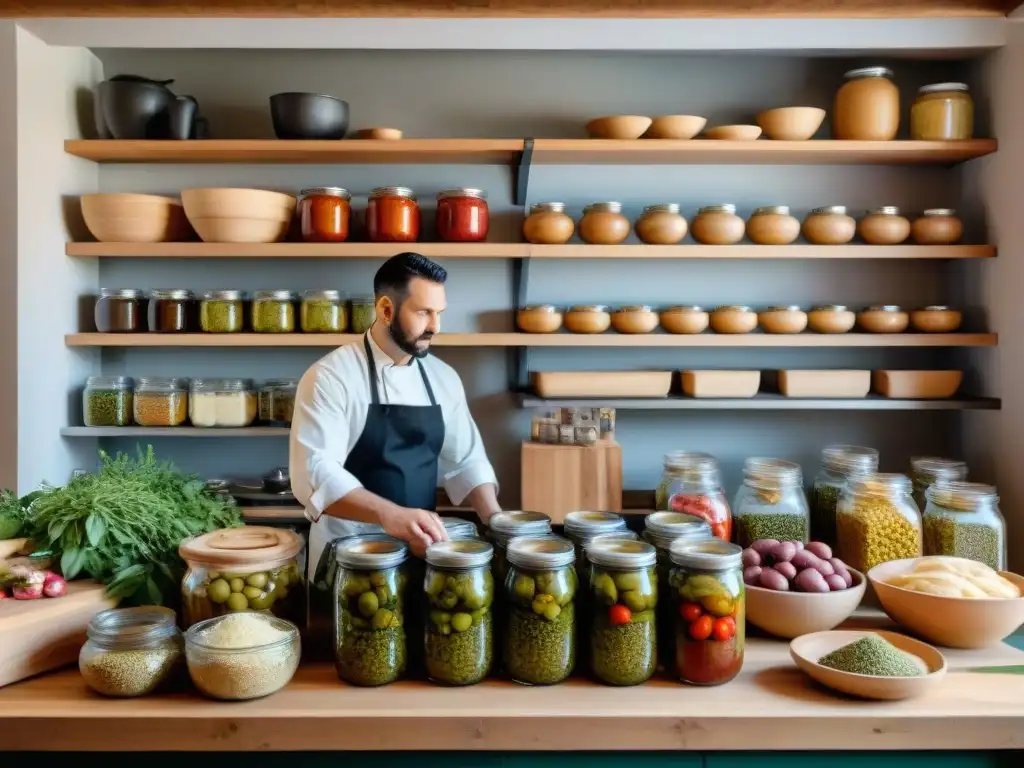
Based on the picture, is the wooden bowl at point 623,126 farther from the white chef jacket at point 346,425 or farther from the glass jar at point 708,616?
the glass jar at point 708,616

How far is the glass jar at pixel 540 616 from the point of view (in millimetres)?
1308

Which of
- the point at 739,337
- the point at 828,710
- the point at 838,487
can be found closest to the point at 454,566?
the point at 828,710

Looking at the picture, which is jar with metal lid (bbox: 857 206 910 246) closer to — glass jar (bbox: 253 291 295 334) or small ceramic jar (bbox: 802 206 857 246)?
small ceramic jar (bbox: 802 206 857 246)

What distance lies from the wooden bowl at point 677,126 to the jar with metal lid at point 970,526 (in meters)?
1.46

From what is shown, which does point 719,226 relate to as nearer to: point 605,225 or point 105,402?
point 605,225

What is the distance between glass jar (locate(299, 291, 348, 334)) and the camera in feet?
9.32

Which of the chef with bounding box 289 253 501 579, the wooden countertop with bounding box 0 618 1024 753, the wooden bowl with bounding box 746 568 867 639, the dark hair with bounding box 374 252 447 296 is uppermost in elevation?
the dark hair with bounding box 374 252 447 296

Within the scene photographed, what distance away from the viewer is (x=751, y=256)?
9.16 ft

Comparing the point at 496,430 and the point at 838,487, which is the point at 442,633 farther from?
the point at 496,430

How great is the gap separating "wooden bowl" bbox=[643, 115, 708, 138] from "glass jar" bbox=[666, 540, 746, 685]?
1836 millimetres

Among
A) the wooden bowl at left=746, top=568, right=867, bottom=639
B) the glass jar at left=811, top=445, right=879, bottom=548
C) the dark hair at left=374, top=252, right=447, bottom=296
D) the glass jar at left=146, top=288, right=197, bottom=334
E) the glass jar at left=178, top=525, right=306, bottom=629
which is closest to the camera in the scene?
the glass jar at left=178, top=525, right=306, bottom=629

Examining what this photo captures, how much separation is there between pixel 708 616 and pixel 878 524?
781mm

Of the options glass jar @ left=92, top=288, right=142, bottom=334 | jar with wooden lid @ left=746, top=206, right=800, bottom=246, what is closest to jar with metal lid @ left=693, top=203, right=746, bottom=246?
A: jar with wooden lid @ left=746, top=206, right=800, bottom=246

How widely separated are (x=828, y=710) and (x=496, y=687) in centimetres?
52
